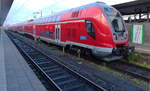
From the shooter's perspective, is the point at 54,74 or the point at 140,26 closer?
the point at 54,74

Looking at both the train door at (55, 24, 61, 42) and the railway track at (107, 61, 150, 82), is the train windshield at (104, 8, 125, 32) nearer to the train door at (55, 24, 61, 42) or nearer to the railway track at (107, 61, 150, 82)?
the railway track at (107, 61, 150, 82)

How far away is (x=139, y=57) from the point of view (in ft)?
31.1

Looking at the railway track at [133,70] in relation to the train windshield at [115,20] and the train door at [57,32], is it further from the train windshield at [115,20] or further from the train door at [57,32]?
the train door at [57,32]

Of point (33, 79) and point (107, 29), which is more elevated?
point (107, 29)

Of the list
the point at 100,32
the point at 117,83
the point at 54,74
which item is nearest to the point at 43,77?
the point at 54,74

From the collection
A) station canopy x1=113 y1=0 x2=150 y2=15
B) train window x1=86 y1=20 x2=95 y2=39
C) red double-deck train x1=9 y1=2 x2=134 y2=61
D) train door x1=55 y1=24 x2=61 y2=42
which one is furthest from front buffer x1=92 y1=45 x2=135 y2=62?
station canopy x1=113 y1=0 x2=150 y2=15

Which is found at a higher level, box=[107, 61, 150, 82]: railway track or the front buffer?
the front buffer

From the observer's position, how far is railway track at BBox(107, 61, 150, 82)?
6.76 m

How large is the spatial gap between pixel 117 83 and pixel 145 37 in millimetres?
5876

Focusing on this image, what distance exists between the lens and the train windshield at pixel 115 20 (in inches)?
328

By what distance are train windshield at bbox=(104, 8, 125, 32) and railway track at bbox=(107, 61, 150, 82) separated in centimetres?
201

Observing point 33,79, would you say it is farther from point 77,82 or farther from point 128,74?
point 128,74

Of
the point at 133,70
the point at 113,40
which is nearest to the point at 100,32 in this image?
the point at 113,40

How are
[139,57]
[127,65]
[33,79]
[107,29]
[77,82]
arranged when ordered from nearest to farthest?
[33,79]
[77,82]
[107,29]
[127,65]
[139,57]
